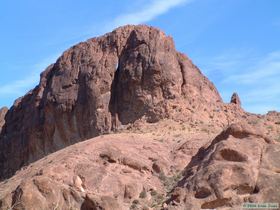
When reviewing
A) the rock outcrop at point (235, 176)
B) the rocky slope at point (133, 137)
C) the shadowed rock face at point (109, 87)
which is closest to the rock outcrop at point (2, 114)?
the rocky slope at point (133, 137)

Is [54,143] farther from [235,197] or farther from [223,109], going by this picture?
[235,197]

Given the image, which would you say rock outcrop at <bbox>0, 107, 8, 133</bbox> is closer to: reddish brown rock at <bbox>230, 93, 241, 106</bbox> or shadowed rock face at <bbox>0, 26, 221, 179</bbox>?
shadowed rock face at <bbox>0, 26, 221, 179</bbox>

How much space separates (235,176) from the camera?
2598cm

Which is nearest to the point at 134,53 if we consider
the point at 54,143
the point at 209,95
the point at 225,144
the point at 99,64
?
the point at 99,64

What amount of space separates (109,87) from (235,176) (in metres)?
22.9

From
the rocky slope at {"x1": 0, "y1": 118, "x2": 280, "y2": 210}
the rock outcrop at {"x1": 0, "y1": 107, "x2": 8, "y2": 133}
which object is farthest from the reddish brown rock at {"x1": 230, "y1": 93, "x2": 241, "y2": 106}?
the rock outcrop at {"x1": 0, "y1": 107, "x2": 8, "y2": 133}

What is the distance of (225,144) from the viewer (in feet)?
92.0

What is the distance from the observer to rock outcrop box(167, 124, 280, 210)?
81.9 ft

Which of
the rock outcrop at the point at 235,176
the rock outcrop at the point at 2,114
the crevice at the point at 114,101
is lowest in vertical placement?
the rock outcrop at the point at 235,176

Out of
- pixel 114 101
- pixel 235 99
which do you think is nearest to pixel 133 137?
pixel 114 101

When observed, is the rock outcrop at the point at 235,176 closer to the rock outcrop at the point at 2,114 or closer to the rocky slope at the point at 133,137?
the rocky slope at the point at 133,137

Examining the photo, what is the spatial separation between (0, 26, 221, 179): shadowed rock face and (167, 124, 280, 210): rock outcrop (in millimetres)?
16012

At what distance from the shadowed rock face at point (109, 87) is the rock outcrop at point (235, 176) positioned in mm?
16012

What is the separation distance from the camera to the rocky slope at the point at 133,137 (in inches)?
1045
